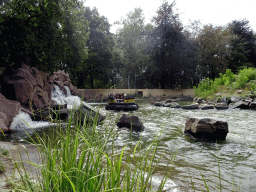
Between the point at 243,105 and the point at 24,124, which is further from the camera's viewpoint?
the point at 243,105

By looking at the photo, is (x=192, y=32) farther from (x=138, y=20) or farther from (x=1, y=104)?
(x=1, y=104)

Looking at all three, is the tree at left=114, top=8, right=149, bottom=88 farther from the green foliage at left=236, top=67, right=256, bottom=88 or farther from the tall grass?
the tall grass

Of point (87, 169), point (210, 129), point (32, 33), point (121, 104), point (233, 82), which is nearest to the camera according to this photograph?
point (87, 169)

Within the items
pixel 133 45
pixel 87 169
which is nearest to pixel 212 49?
pixel 133 45

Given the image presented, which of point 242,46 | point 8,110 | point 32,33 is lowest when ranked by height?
point 8,110

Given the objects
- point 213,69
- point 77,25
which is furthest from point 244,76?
point 77,25

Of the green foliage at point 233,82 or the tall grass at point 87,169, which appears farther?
the green foliage at point 233,82

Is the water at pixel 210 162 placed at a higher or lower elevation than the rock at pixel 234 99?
lower

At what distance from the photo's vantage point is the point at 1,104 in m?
6.13

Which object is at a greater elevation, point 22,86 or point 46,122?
point 22,86

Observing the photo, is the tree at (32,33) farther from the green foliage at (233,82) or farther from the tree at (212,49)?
the tree at (212,49)

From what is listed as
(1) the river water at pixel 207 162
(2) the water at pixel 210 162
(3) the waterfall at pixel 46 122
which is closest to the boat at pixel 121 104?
(3) the waterfall at pixel 46 122

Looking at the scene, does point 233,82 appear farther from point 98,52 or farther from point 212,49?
point 98,52

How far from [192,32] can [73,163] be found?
2787cm
